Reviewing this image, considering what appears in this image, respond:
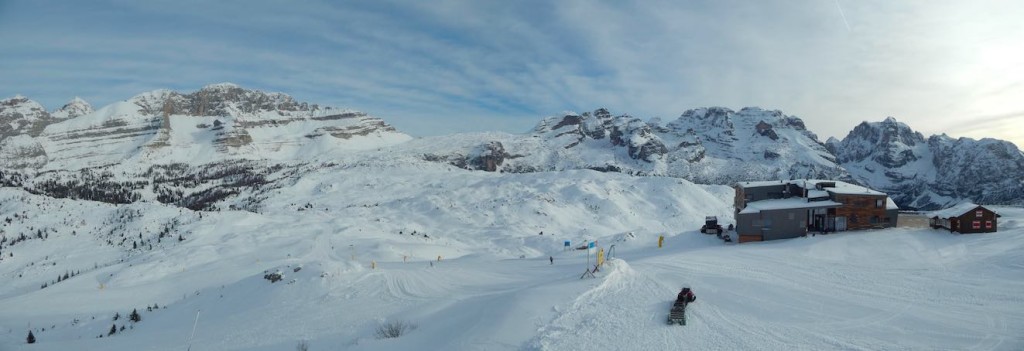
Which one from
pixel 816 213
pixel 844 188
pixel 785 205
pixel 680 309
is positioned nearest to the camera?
pixel 680 309

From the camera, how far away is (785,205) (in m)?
35.6

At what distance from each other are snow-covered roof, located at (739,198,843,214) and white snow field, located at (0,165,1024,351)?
260 centimetres

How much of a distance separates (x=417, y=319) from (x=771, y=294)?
14053 mm

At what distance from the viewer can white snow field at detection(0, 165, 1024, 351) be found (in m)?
15.3

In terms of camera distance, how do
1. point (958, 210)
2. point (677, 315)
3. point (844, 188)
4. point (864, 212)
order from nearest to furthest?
point (677, 315), point (958, 210), point (864, 212), point (844, 188)

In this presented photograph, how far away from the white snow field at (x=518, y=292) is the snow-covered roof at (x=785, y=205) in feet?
8.53

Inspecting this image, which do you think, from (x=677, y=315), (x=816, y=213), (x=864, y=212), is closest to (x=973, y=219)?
(x=864, y=212)

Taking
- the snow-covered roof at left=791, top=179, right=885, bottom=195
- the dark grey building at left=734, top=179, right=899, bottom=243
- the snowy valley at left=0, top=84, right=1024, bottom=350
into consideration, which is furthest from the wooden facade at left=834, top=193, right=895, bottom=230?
the snowy valley at left=0, top=84, right=1024, bottom=350

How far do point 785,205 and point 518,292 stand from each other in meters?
25.4

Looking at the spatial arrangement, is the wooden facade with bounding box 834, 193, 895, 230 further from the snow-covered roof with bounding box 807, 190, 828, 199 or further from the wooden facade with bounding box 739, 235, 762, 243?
the wooden facade with bounding box 739, 235, 762, 243

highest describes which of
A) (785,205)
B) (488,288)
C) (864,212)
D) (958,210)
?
(958,210)

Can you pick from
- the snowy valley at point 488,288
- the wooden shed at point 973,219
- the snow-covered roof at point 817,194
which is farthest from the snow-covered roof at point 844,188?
the wooden shed at point 973,219

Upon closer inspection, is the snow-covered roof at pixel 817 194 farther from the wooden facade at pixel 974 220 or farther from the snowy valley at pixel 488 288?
the wooden facade at pixel 974 220

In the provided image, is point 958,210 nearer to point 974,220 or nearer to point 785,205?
point 974,220
